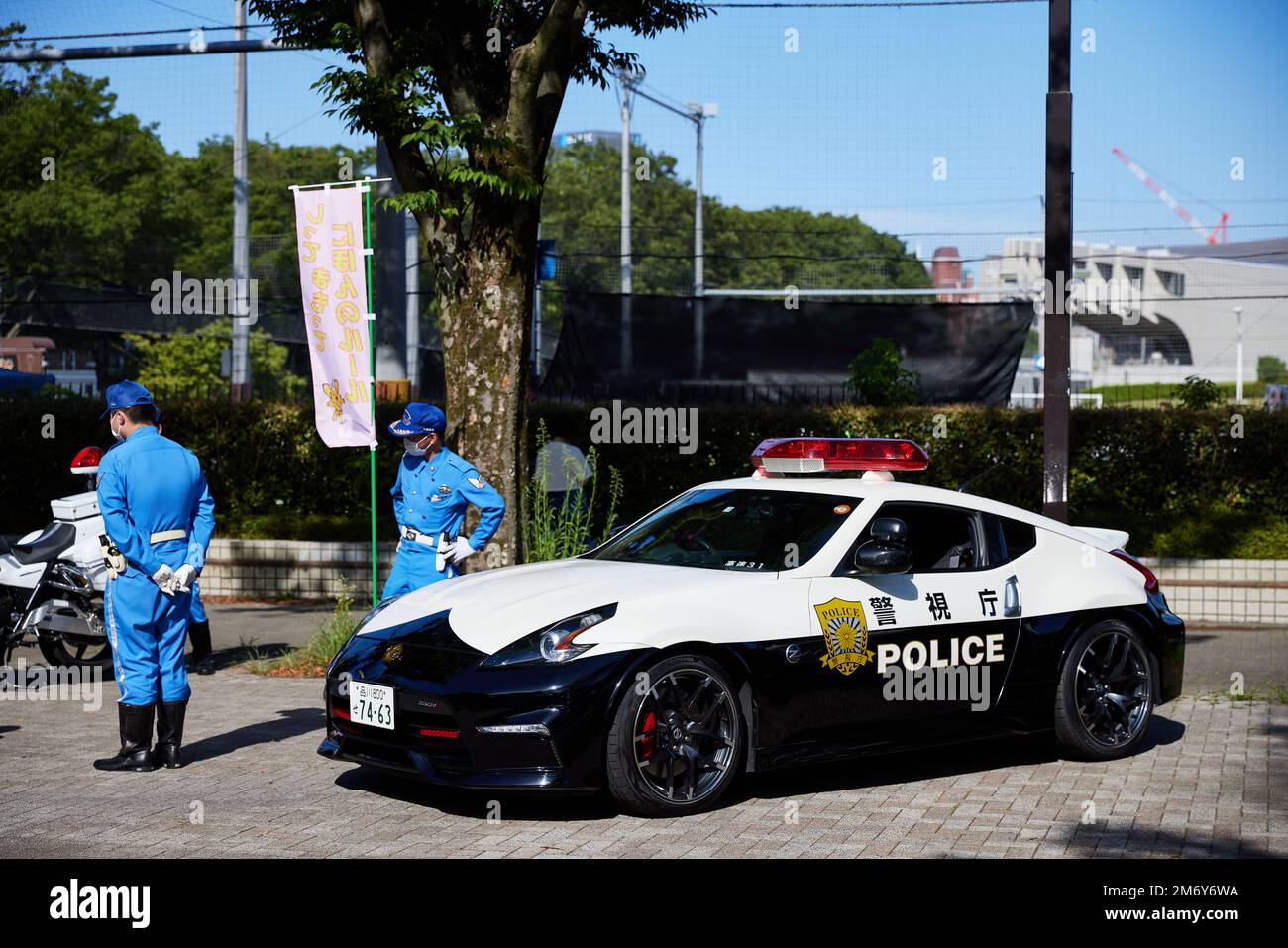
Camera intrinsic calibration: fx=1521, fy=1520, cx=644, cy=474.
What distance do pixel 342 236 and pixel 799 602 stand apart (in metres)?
4.90

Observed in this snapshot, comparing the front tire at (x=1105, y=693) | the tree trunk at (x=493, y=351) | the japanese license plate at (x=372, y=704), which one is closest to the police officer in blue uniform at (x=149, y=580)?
the japanese license plate at (x=372, y=704)

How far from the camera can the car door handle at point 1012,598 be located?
7.65m

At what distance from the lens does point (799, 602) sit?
699cm

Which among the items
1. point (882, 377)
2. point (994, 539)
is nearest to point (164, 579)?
point (994, 539)

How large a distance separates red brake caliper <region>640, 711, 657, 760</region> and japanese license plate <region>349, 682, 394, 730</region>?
109 cm

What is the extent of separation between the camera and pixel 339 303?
10383mm

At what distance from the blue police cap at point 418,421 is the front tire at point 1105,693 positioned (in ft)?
12.5

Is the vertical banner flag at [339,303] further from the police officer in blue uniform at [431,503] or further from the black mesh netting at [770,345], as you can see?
the black mesh netting at [770,345]

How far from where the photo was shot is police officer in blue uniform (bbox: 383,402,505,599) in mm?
8789

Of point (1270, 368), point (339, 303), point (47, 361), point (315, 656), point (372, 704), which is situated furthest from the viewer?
point (1270, 368)

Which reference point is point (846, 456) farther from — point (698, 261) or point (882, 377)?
point (698, 261)

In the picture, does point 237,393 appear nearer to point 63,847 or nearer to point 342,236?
point 342,236

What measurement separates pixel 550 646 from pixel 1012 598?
8.47 feet

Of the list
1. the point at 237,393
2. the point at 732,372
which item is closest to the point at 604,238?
the point at 237,393
